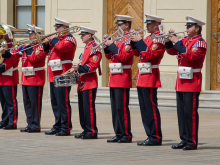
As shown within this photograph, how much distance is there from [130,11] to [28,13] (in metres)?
3.79

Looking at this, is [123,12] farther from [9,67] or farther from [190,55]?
[190,55]

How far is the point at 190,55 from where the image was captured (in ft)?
22.2

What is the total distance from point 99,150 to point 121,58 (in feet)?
4.93

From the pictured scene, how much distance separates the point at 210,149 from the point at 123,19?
7.86 ft

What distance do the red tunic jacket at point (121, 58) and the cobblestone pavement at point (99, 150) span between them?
94cm

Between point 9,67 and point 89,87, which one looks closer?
point 89,87

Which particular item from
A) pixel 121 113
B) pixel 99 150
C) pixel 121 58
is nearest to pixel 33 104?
pixel 121 113

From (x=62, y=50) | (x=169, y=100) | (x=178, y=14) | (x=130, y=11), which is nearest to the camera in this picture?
(x=62, y=50)

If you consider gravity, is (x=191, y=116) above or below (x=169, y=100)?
above

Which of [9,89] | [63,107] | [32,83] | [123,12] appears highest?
[123,12]

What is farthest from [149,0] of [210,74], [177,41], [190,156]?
[190,156]

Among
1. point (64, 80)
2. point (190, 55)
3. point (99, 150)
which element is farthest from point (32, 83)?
point (190, 55)

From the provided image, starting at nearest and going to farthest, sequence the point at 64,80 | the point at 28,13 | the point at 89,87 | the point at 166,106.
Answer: the point at 64,80 < the point at 89,87 < the point at 166,106 < the point at 28,13

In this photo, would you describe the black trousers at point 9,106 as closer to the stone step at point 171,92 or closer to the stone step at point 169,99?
the stone step at point 169,99
